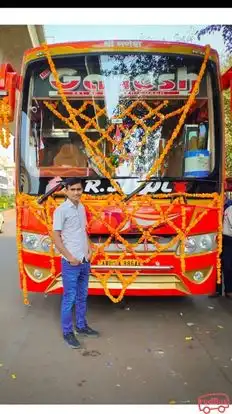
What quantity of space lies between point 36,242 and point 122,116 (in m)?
1.65

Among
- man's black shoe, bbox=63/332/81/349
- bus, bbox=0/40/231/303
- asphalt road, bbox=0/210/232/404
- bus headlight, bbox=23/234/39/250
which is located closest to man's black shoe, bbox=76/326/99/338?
asphalt road, bbox=0/210/232/404

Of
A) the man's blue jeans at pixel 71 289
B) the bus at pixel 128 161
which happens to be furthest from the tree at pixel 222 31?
the man's blue jeans at pixel 71 289

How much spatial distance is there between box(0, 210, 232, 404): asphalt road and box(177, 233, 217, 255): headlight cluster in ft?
2.96

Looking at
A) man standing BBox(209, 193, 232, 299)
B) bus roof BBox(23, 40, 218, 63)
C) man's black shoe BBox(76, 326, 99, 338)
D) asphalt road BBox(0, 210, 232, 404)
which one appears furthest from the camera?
man standing BBox(209, 193, 232, 299)

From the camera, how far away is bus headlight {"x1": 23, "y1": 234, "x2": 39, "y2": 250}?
4731 mm

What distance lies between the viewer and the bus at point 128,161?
461cm

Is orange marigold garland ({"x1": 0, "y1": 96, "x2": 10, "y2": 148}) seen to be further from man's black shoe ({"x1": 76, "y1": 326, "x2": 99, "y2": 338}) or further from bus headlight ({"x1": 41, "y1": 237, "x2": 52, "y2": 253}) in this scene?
man's black shoe ({"x1": 76, "y1": 326, "x2": 99, "y2": 338})

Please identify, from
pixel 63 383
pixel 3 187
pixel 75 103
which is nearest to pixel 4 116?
pixel 75 103

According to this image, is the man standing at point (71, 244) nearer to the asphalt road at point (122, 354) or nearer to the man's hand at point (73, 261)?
the man's hand at point (73, 261)

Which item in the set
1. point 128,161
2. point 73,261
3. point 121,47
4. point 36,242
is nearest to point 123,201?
point 128,161

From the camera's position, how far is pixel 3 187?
51.0 meters

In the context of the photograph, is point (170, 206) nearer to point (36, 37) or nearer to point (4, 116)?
point (4, 116)

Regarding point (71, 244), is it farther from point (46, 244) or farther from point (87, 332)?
point (87, 332)

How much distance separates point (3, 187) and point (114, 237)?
4829 cm
